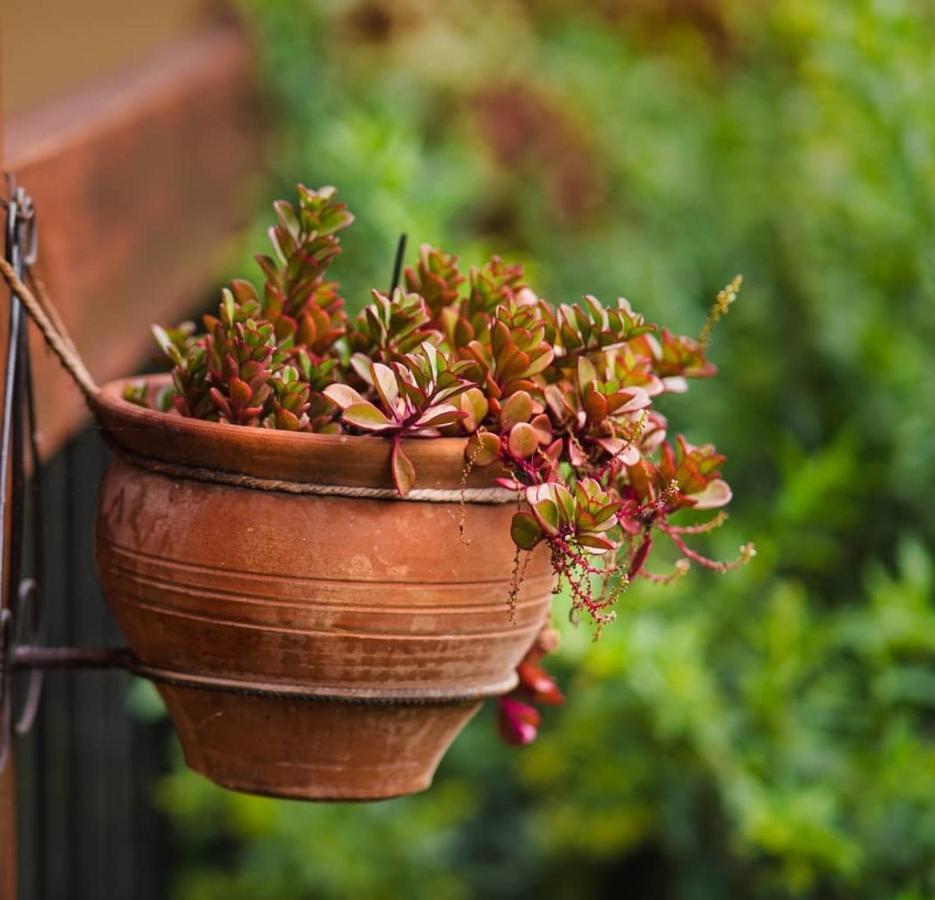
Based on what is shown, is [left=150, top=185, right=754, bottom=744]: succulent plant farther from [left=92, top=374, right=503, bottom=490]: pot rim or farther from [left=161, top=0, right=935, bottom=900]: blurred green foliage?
[left=161, top=0, right=935, bottom=900]: blurred green foliage

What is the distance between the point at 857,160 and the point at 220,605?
6.18ft

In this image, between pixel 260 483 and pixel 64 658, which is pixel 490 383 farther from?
pixel 64 658

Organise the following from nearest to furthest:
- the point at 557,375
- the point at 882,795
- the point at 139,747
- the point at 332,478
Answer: the point at 332,478, the point at 557,375, the point at 882,795, the point at 139,747

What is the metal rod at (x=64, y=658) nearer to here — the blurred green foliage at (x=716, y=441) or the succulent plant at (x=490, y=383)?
the succulent plant at (x=490, y=383)

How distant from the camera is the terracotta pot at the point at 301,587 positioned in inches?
33.2

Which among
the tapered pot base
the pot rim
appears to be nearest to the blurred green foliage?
the tapered pot base

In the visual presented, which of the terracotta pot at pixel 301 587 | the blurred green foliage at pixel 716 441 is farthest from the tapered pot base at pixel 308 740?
the blurred green foliage at pixel 716 441

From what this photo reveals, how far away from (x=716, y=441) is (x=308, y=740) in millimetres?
1840

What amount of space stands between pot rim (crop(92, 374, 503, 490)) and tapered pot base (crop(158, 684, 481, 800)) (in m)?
0.15

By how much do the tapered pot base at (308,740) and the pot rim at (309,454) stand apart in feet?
0.48

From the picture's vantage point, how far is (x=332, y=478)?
0.85 m

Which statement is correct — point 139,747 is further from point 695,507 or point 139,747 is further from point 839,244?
point 695,507

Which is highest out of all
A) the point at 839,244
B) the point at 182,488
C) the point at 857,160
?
the point at 182,488

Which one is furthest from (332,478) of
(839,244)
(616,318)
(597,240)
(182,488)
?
(597,240)
